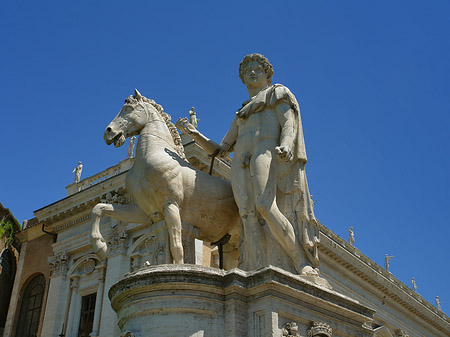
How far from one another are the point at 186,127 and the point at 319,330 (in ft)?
10.9

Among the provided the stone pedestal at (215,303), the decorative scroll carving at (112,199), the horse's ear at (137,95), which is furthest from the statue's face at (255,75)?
the decorative scroll carving at (112,199)

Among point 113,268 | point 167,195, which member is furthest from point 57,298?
point 167,195

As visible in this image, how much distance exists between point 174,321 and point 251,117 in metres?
2.89

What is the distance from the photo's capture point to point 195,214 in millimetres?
7406

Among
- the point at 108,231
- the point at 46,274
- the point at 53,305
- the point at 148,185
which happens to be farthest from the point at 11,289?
the point at 148,185

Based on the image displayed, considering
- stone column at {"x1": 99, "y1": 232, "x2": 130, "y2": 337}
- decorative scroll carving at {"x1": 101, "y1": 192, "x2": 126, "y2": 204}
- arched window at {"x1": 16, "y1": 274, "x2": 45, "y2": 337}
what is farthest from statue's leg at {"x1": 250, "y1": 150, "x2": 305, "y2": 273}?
arched window at {"x1": 16, "y1": 274, "x2": 45, "y2": 337}

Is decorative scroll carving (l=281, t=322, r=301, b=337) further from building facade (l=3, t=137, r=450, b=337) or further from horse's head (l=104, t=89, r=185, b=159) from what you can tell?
building facade (l=3, t=137, r=450, b=337)

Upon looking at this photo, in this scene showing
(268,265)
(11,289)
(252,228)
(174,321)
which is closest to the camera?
(174,321)

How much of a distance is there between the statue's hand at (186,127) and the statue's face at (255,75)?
3.22 feet

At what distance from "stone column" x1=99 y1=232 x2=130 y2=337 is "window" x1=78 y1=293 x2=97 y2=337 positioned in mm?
1692

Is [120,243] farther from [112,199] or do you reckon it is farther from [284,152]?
[284,152]

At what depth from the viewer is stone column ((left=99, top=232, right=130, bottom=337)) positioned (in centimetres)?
2247

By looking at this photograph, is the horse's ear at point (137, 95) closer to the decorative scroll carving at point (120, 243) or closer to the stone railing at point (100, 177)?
the decorative scroll carving at point (120, 243)

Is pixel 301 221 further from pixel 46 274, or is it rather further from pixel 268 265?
pixel 46 274
